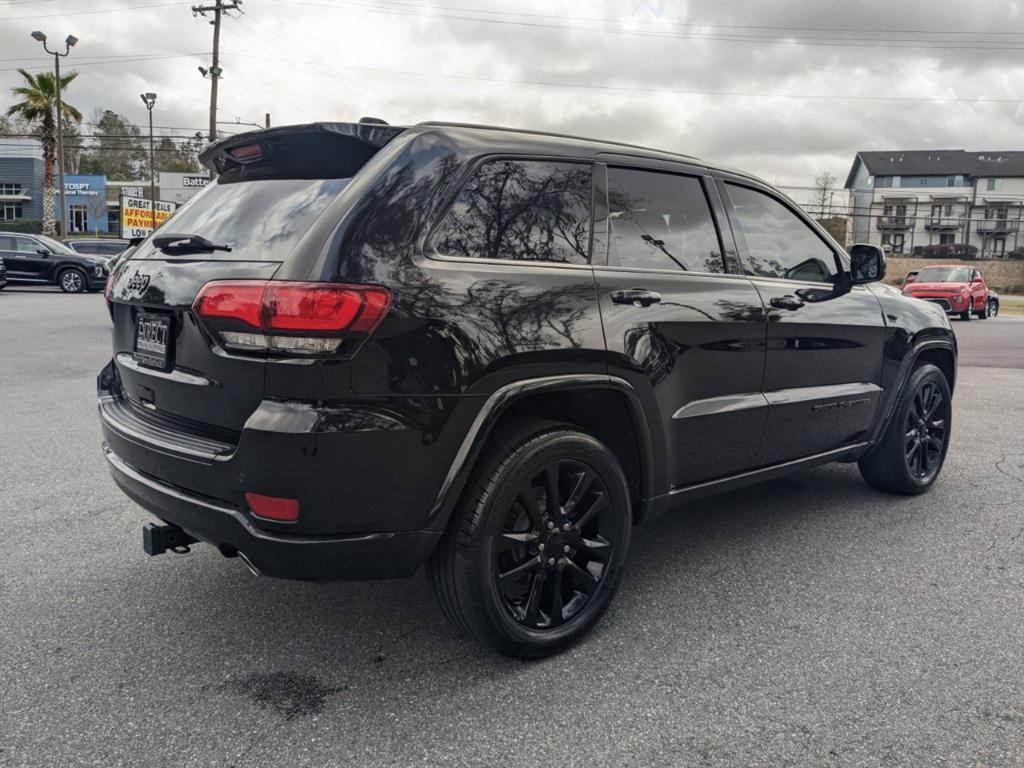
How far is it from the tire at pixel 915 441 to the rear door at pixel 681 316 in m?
1.50

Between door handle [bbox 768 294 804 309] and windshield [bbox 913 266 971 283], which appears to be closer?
door handle [bbox 768 294 804 309]

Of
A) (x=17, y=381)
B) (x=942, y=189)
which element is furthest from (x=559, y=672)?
(x=942, y=189)

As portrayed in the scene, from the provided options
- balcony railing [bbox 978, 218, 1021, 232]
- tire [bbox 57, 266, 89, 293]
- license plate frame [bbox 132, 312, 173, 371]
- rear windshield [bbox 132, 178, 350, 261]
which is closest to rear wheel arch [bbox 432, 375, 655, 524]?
rear windshield [bbox 132, 178, 350, 261]

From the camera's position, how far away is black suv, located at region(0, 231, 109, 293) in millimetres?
23594

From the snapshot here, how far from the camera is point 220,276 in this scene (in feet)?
8.15

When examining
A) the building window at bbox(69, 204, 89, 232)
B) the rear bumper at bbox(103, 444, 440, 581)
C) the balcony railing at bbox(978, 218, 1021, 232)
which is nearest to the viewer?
the rear bumper at bbox(103, 444, 440, 581)

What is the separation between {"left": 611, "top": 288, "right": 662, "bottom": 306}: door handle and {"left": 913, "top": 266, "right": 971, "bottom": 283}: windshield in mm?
25957

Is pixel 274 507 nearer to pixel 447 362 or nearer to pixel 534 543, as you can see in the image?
pixel 447 362

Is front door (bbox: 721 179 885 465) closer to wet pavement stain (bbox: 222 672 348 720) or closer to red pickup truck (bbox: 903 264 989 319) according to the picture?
wet pavement stain (bbox: 222 672 348 720)

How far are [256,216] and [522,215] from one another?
90 cm

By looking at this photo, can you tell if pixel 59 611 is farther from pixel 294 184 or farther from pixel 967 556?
pixel 967 556

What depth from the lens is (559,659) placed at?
113 inches

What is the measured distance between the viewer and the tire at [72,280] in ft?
78.6

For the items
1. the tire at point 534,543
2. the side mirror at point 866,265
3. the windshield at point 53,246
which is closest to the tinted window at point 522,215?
the tire at point 534,543
